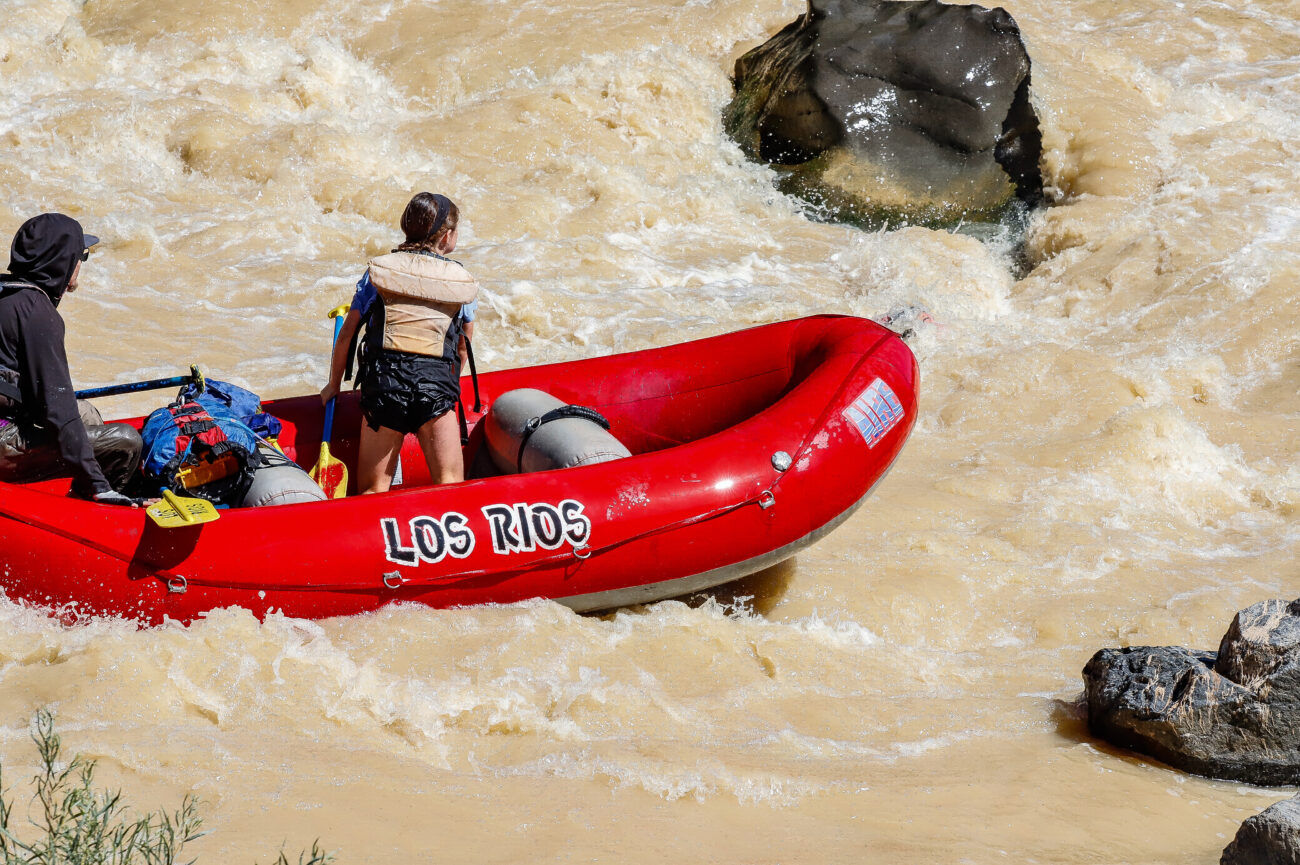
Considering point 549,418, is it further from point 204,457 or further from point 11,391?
point 11,391

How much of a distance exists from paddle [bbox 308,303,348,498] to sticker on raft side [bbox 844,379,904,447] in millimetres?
1861

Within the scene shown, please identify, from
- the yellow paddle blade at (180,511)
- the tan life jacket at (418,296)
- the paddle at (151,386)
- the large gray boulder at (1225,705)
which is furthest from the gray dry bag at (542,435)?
the large gray boulder at (1225,705)

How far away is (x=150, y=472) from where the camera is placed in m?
4.20

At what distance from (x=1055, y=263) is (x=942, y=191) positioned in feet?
3.58

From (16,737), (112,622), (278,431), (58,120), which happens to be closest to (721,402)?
(278,431)

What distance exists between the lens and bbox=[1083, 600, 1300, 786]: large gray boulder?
10.9 feet

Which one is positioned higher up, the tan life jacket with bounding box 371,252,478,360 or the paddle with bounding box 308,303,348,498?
the tan life jacket with bounding box 371,252,478,360

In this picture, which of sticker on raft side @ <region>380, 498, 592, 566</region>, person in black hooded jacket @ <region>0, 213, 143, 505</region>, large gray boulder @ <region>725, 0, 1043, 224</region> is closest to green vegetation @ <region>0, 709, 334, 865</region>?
sticker on raft side @ <region>380, 498, 592, 566</region>

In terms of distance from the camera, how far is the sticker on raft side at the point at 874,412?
4391 mm

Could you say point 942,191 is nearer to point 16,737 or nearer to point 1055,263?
point 1055,263

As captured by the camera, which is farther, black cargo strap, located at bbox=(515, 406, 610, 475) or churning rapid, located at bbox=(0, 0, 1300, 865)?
black cargo strap, located at bbox=(515, 406, 610, 475)

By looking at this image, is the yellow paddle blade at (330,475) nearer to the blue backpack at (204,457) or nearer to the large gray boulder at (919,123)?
the blue backpack at (204,457)

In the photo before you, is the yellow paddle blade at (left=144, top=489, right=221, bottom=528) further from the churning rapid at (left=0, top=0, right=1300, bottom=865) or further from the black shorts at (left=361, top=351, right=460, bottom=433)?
the black shorts at (left=361, top=351, right=460, bottom=433)

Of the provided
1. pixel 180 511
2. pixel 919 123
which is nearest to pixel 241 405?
pixel 180 511
